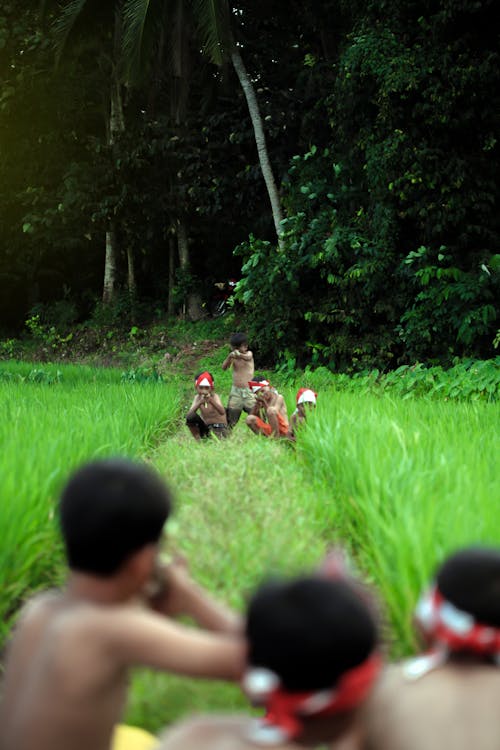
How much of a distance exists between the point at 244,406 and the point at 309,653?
4862 mm

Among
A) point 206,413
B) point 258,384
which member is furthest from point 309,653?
point 206,413

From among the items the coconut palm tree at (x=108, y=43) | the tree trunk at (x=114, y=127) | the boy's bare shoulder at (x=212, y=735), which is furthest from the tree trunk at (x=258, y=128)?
the boy's bare shoulder at (x=212, y=735)

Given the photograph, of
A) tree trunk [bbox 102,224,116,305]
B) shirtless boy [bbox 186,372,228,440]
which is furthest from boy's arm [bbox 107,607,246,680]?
tree trunk [bbox 102,224,116,305]

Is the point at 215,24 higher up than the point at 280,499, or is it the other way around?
the point at 215,24

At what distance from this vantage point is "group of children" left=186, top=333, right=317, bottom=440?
199 inches

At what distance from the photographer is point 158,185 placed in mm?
14719

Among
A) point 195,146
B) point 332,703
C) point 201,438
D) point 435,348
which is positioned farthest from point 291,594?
point 195,146

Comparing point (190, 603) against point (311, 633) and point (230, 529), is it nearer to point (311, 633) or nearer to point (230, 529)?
point (311, 633)

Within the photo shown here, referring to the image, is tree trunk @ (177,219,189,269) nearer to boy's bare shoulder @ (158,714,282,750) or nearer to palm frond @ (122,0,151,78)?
palm frond @ (122,0,151,78)

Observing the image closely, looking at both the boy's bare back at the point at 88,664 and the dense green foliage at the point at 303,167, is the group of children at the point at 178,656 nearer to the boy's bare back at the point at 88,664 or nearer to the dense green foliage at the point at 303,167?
the boy's bare back at the point at 88,664

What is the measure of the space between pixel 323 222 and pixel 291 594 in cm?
994

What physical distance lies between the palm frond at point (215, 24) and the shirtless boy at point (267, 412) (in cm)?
585

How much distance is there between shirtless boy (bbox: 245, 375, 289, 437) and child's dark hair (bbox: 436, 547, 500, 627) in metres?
3.84

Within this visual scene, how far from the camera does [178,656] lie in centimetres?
110
